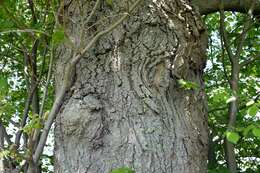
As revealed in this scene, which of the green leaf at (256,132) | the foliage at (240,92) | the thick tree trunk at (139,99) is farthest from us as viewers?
the foliage at (240,92)

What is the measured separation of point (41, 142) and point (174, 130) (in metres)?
0.62

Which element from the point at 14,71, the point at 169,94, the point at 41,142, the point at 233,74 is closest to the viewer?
the point at 41,142

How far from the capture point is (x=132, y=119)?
1.87 metres

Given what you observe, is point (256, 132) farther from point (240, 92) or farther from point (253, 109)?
point (240, 92)

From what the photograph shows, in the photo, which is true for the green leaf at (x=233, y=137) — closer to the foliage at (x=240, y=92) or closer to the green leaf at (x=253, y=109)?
the green leaf at (x=253, y=109)

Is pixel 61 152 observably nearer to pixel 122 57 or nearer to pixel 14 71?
pixel 122 57

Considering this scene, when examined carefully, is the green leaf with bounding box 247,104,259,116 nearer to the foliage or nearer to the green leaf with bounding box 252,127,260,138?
the green leaf with bounding box 252,127,260,138

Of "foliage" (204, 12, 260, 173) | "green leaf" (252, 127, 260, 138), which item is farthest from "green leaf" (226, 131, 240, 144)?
"foliage" (204, 12, 260, 173)

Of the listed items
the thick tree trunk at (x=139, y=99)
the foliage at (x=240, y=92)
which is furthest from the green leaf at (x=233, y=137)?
the foliage at (x=240, y=92)

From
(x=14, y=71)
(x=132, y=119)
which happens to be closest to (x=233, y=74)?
(x=132, y=119)

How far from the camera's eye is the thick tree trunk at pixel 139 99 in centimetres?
183

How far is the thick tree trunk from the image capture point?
1.83 metres

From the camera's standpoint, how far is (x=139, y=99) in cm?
191

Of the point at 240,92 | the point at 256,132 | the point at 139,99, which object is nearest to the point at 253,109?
the point at 256,132
